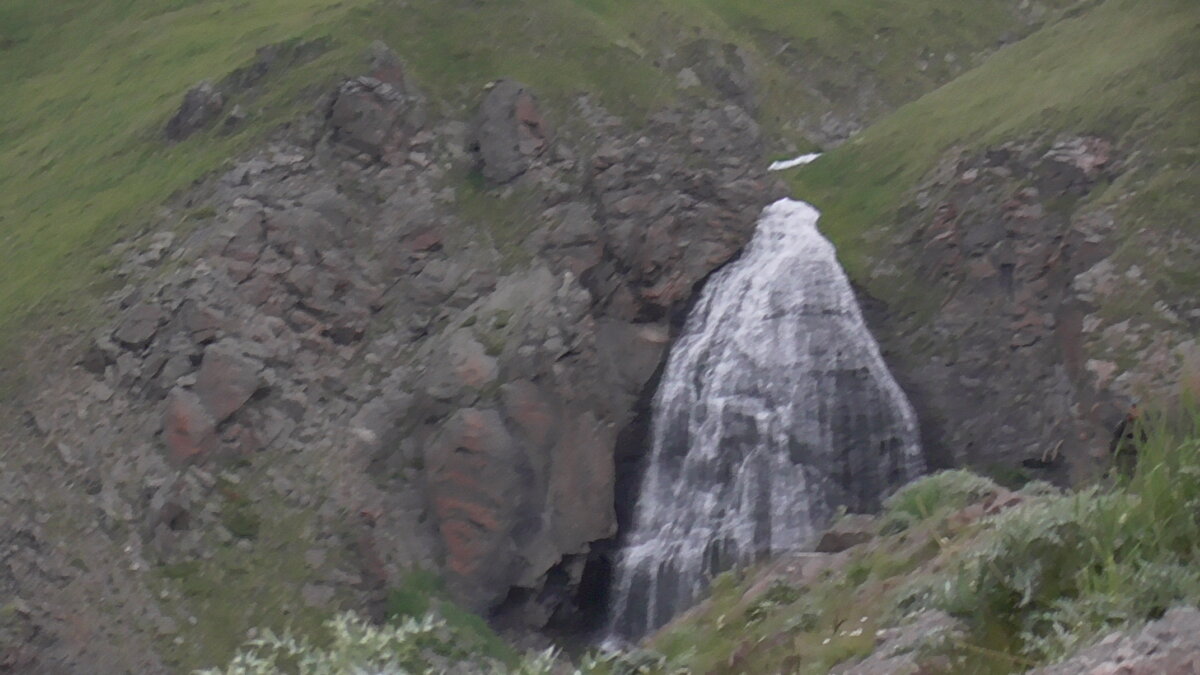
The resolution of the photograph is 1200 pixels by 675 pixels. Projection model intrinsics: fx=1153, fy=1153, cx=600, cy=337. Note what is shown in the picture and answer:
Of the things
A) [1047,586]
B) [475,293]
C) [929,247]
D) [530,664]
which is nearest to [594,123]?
[475,293]

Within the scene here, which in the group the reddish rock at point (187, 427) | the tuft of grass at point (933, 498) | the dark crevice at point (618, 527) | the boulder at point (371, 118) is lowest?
the dark crevice at point (618, 527)

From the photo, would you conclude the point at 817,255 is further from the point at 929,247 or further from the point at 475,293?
the point at 475,293

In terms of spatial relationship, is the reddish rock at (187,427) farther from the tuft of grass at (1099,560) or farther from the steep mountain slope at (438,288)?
the tuft of grass at (1099,560)

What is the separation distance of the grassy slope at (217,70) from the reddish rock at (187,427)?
11.9ft

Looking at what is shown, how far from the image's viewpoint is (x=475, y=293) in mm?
29422

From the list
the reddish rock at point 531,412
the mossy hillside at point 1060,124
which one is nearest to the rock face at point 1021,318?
the mossy hillside at point 1060,124

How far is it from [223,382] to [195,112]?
409 inches

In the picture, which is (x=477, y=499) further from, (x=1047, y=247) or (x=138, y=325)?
(x=1047, y=247)

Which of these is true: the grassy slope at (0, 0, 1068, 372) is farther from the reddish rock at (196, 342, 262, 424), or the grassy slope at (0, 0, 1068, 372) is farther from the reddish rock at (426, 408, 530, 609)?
the reddish rock at (426, 408, 530, 609)

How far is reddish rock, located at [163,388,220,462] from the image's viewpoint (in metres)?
25.0

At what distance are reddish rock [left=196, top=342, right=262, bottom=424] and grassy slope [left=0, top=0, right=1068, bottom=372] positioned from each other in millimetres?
3465

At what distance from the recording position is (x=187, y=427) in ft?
82.6

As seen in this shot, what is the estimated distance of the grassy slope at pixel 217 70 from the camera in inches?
1177

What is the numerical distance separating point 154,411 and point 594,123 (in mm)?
14711
